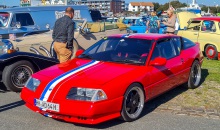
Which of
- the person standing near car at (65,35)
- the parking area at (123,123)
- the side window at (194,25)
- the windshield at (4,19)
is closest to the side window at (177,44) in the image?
the parking area at (123,123)

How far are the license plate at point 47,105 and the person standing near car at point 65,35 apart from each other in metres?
2.56

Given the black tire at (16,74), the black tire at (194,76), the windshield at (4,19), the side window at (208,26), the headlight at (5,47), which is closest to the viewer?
the black tire at (16,74)

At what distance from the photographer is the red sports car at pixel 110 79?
4473 mm

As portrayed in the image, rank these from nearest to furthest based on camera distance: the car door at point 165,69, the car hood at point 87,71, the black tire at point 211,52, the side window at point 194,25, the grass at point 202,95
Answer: the car hood at point 87,71
the car door at point 165,69
the grass at point 202,95
the black tire at point 211,52
the side window at point 194,25

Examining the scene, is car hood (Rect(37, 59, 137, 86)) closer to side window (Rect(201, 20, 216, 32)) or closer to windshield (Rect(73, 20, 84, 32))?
windshield (Rect(73, 20, 84, 32))

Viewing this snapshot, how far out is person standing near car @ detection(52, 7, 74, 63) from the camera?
704cm

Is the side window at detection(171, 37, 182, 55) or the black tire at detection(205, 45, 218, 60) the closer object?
the side window at detection(171, 37, 182, 55)

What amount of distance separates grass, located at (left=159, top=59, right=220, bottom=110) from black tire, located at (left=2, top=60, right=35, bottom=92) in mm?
3136

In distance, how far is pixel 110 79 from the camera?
15.4 ft

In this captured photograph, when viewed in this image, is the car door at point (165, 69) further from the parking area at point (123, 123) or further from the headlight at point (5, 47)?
the headlight at point (5, 47)

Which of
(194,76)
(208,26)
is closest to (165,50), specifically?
(194,76)

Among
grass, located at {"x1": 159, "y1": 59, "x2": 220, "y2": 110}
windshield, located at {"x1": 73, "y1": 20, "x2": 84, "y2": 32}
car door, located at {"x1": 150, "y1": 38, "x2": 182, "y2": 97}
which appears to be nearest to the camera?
car door, located at {"x1": 150, "y1": 38, "x2": 182, "y2": 97}

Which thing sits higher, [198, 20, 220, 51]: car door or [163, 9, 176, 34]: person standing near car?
[163, 9, 176, 34]: person standing near car

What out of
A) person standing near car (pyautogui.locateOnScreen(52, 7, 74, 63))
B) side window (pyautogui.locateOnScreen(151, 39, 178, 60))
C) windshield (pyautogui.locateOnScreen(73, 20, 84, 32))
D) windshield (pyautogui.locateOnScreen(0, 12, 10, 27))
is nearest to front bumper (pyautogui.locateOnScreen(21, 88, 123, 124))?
side window (pyautogui.locateOnScreen(151, 39, 178, 60))
